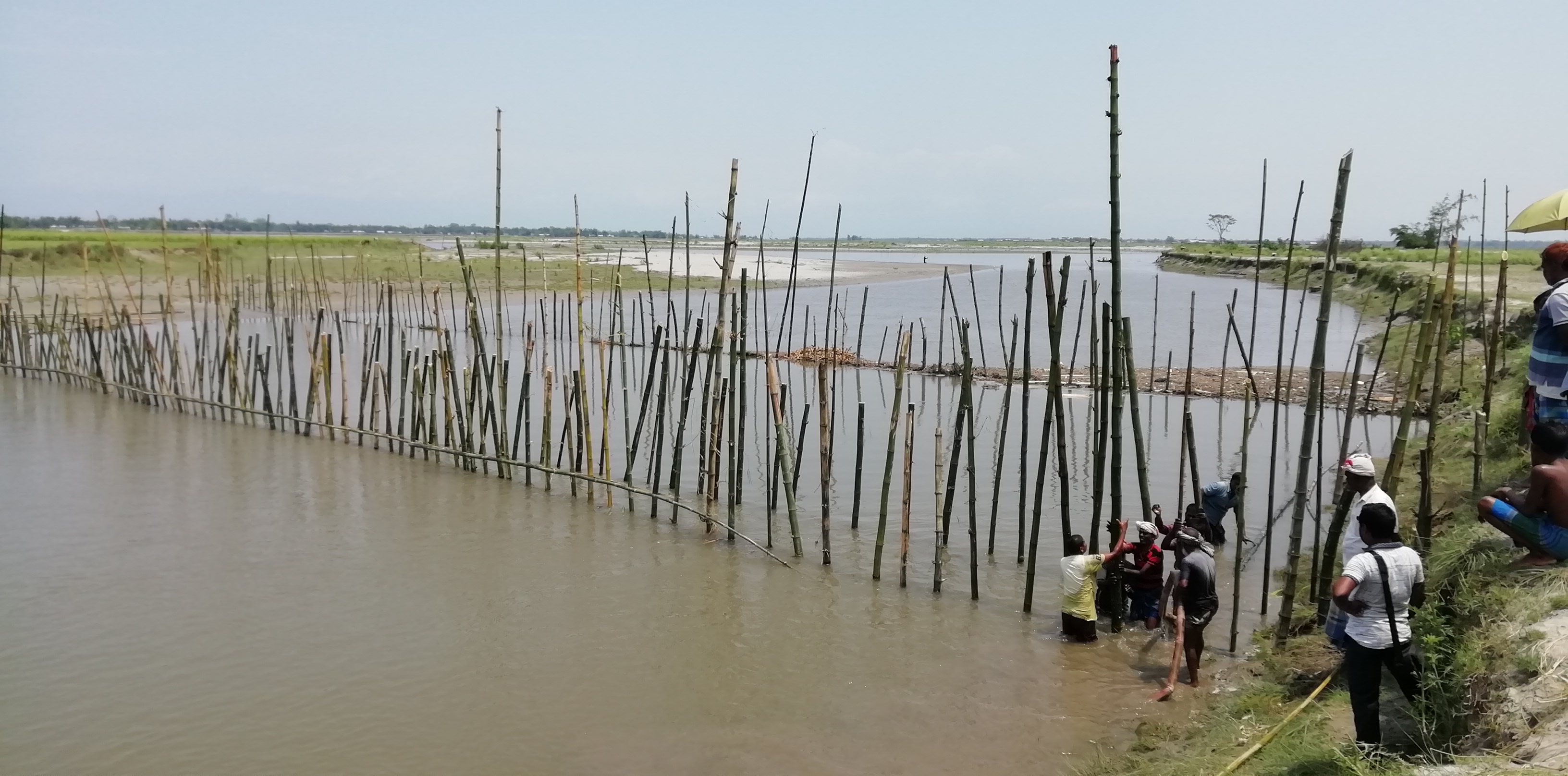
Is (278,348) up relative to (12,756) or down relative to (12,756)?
up

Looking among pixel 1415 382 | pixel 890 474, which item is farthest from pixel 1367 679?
pixel 890 474

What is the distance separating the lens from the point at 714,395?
9234 mm

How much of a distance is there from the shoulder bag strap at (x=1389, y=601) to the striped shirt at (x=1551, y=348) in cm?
219

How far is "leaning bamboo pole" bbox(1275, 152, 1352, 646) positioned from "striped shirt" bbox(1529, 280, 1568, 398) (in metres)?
1.08

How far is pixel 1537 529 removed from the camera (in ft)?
16.5

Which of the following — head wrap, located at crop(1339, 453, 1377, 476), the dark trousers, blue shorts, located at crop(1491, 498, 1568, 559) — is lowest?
the dark trousers

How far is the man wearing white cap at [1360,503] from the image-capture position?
4.81 m

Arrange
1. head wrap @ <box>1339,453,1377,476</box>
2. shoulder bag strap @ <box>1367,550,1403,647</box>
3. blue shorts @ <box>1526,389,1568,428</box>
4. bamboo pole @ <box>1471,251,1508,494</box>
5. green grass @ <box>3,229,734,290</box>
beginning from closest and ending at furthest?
shoulder bag strap @ <box>1367,550,1403,647</box> → head wrap @ <box>1339,453,1377,476</box> → blue shorts @ <box>1526,389,1568,428</box> → bamboo pole @ <box>1471,251,1508,494</box> → green grass @ <box>3,229,734,290</box>

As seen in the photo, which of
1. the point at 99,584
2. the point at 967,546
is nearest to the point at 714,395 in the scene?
the point at 967,546

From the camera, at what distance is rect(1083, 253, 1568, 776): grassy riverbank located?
4254mm

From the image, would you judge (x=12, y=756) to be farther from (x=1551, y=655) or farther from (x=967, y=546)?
(x=1551, y=655)

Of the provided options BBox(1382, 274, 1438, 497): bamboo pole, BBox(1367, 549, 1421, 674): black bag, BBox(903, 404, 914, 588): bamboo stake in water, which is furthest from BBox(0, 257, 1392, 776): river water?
BBox(1367, 549, 1421, 674): black bag

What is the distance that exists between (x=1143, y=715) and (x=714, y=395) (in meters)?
4.53

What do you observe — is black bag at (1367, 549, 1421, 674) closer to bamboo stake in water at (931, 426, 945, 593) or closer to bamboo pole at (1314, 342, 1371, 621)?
bamboo pole at (1314, 342, 1371, 621)
